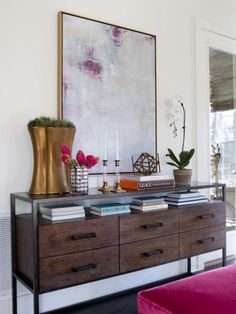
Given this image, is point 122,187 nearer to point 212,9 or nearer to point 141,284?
point 141,284

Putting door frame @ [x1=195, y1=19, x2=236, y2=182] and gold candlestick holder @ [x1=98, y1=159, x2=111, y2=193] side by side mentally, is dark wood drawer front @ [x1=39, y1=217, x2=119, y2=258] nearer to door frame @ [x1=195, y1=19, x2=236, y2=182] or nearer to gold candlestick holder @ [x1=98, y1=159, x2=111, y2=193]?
gold candlestick holder @ [x1=98, y1=159, x2=111, y2=193]

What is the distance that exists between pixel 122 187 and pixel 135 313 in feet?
2.82

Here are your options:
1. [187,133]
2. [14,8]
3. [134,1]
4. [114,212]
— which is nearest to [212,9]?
[134,1]

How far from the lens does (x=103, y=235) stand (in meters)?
1.95

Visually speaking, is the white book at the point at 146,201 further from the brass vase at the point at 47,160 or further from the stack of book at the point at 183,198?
the brass vase at the point at 47,160

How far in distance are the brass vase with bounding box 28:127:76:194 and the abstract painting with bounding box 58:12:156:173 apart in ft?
0.94

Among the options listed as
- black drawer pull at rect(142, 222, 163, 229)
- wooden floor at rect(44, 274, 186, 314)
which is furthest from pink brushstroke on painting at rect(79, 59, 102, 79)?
wooden floor at rect(44, 274, 186, 314)

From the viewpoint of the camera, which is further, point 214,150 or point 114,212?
point 214,150

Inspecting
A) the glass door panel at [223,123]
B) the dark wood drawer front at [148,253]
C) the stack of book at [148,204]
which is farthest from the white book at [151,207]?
the glass door panel at [223,123]

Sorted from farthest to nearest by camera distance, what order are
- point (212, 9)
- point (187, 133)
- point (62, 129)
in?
point (212, 9), point (187, 133), point (62, 129)

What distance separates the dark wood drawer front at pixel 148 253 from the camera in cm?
205

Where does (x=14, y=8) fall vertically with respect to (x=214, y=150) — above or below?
above

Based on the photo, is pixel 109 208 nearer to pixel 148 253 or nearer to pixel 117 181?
pixel 117 181

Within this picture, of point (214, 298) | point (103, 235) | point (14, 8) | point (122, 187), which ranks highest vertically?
point (14, 8)
